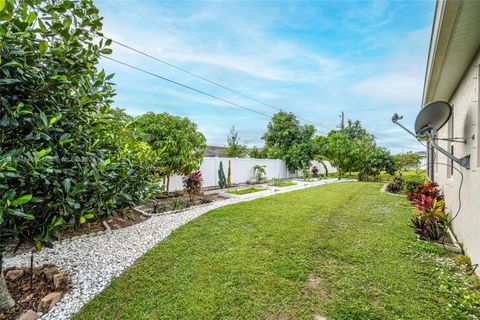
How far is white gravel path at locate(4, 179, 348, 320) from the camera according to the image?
292 centimetres

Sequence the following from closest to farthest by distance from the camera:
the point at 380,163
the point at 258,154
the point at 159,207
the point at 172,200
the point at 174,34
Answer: the point at 159,207 → the point at 172,200 → the point at 174,34 → the point at 380,163 → the point at 258,154

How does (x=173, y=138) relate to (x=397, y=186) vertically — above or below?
above

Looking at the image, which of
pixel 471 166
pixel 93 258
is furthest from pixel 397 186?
pixel 93 258

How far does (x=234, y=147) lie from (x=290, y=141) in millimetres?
5240

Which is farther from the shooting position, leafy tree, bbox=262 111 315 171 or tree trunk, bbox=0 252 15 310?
leafy tree, bbox=262 111 315 171

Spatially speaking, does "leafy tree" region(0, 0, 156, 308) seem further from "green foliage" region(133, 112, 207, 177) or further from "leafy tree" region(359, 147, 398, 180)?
"leafy tree" region(359, 147, 398, 180)

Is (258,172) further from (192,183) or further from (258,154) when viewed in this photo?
(192,183)

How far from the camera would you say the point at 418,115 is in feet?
13.7

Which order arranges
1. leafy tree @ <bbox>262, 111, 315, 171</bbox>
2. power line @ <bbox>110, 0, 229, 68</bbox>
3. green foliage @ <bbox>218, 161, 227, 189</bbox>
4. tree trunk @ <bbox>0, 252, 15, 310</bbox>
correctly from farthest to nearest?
leafy tree @ <bbox>262, 111, 315, 171</bbox>
green foliage @ <bbox>218, 161, 227, 189</bbox>
power line @ <bbox>110, 0, 229, 68</bbox>
tree trunk @ <bbox>0, 252, 15, 310</bbox>

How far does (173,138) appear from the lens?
8.77m

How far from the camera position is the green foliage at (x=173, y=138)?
850 centimetres

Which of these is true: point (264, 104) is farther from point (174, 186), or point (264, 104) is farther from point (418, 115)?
point (418, 115)

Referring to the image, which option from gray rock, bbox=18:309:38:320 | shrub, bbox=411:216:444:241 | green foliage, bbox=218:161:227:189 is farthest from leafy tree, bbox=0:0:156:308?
green foliage, bbox=218:161:227:189

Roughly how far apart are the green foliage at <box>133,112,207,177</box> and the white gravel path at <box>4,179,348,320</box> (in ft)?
10.2
